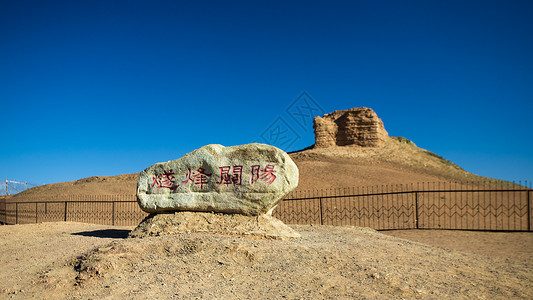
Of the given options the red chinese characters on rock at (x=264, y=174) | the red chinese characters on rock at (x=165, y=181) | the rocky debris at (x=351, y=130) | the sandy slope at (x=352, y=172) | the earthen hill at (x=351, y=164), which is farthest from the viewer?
the rocky debris at (x=351, y=130)

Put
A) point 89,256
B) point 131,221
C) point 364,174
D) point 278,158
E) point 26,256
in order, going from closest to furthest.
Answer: point 89,256, point 26,256, point 278,158, point 131,221, point 364,174

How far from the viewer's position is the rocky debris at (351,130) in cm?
4097

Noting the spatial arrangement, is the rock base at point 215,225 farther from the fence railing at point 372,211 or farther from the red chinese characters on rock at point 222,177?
the fence railing at point 372,211

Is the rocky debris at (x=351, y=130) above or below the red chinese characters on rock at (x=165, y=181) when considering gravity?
above

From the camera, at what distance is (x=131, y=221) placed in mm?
19562

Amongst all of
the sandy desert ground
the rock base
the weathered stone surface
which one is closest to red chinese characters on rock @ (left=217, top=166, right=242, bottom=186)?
the weathered stone surface

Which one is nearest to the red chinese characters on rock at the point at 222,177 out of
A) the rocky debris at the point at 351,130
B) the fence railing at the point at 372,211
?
the fence railing at the point at 372,211

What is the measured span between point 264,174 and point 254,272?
3422 millimetres

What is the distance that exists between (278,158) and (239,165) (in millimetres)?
1077

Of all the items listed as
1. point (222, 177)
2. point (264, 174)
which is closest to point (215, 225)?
point (222, 177)

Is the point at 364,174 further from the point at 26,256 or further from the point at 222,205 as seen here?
the point at 26,256

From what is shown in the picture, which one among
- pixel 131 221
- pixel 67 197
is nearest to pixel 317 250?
pixel 131 221

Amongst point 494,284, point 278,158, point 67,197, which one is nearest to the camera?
point 494,284

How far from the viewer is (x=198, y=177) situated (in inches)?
386
